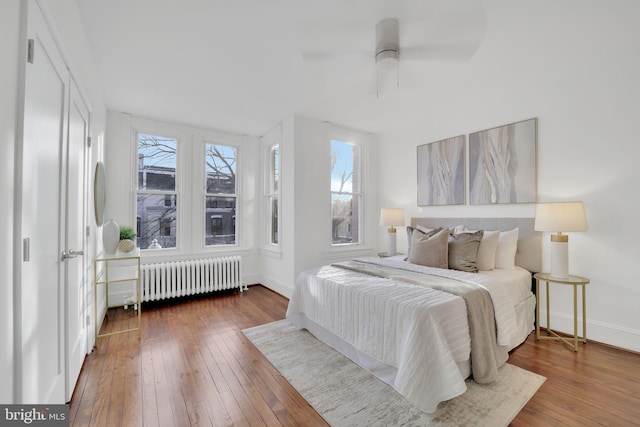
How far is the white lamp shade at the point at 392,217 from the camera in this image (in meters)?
4.18

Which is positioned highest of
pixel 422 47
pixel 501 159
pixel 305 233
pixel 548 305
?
pixel 422 47

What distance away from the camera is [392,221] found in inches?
164

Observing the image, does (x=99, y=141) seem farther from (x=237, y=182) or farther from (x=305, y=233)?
(x=305, y=233)

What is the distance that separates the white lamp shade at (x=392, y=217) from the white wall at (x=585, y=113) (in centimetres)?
142

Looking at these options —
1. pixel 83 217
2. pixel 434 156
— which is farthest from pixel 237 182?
pixel 434 156

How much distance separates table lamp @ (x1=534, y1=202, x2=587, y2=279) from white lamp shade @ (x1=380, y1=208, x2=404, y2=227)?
5.76ft

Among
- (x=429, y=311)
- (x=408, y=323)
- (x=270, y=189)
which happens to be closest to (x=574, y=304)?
(x=429, y=311)

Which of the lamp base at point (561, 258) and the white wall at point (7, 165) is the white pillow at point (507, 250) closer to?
the lamp base at point (561, 258)

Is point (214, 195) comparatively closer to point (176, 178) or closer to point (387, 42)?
point (176, 178)

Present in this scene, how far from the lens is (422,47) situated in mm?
2350

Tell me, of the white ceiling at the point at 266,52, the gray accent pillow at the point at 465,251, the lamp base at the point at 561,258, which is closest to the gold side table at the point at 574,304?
the lamp base at the point at 561,258

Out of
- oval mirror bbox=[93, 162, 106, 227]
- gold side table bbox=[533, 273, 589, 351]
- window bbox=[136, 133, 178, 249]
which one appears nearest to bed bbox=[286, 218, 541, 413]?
gold side table bbox=[533, 273, 589, 351]

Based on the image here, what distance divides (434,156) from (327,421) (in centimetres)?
355

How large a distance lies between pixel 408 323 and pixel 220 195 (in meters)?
3.80
